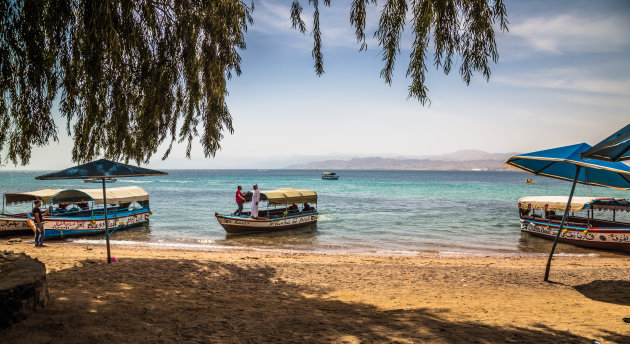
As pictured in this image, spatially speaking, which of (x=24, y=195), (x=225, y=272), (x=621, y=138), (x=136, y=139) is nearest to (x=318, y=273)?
(x=225, y=272)

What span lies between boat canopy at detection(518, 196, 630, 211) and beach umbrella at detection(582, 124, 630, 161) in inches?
589

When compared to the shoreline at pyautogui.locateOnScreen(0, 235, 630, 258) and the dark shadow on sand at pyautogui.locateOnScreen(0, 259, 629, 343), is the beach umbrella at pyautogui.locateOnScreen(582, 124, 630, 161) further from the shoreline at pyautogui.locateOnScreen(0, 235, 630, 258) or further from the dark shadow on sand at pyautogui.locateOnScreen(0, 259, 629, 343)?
the shoreline at pyautogui.locateOnScreen(0, 235, 630, 258)

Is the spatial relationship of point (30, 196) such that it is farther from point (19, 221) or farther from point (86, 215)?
point (86, 215)

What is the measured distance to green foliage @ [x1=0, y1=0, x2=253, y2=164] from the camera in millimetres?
5242

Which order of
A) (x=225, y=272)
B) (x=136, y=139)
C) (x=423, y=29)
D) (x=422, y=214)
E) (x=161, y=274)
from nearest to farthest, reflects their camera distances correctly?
(x=423, y=29) < (x=136, y=139) < (x=161, y=274) < (x=225, y=272) < (x=422, y=214)

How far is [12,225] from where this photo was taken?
1866 centimetres

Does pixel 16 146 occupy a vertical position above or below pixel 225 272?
above

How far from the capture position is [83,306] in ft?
17.2

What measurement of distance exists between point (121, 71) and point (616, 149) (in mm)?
8170

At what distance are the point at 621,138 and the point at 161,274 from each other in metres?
9.15

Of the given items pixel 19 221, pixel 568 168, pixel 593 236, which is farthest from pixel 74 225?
pixel 593 236

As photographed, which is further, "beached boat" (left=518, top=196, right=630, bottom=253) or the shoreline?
"beached boat" (left=518, top=196, right=630, bottom=253)

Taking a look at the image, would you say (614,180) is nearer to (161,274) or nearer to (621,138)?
(621,138)

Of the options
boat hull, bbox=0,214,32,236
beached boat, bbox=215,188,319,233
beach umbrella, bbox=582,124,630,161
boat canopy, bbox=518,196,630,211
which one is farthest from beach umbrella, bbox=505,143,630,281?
boat hull, bbox=0,214,32,236
